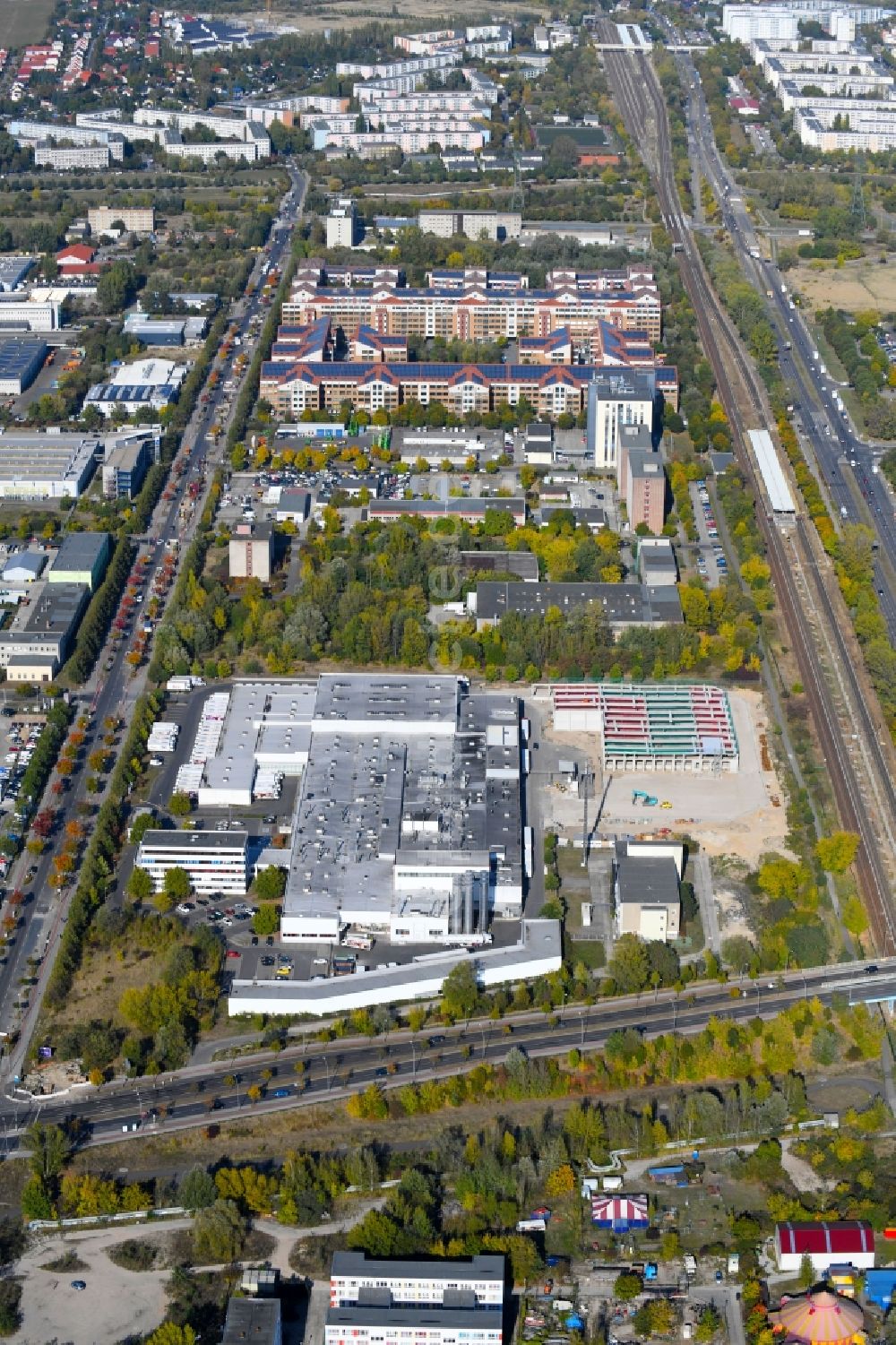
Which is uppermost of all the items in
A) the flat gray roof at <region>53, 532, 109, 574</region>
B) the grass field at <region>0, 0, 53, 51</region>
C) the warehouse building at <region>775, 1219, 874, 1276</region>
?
the warehouse building at <region>775, 1219, 874, 1276</region>

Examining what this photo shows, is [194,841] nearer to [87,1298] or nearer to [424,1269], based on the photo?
[87,1298]

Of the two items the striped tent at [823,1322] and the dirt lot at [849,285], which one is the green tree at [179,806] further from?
the dirt lot at [849,285]

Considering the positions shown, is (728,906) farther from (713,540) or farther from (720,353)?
(720,353)

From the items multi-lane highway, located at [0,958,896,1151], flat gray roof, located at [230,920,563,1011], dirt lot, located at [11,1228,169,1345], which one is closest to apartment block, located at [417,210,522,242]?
flat gray roof, located at [230,920,563,1011]

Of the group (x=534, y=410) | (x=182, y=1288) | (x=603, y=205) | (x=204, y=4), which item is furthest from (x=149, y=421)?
(x=204, y=4)

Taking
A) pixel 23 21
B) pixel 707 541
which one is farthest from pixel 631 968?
pixel 23 21

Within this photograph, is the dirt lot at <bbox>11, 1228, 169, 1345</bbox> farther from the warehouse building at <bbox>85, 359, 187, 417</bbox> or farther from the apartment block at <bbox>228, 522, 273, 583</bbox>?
the warehouse building at <bbox>85, 359, 187, 417</bbox>

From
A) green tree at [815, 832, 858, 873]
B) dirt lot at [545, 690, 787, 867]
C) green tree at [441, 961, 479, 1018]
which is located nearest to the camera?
green tree at [441, 961, 479, 1018]
